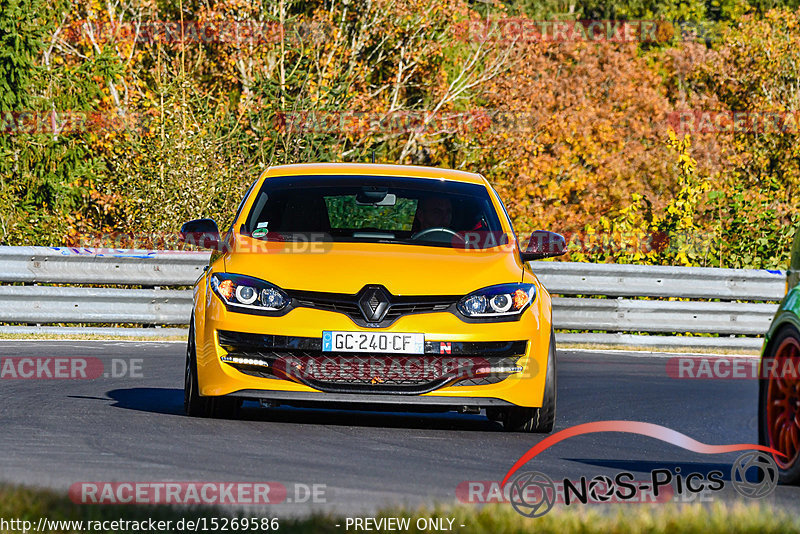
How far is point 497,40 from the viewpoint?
121 ft

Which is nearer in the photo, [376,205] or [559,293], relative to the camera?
[376,205]

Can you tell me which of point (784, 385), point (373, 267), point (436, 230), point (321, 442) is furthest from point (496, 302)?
point (784, 385)

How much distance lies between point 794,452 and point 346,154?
25.5m

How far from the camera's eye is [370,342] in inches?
307

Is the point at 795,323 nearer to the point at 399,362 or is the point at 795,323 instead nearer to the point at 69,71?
the point at 399,362

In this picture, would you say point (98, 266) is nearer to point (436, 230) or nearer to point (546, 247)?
point (436, 230)

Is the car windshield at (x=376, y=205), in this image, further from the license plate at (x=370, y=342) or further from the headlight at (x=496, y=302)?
the license plate at (x=370, y=342)

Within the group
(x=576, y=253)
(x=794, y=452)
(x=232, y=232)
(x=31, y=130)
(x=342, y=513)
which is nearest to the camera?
(x=342, y=513)

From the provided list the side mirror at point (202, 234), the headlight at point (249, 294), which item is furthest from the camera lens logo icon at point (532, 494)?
the side mirror at point (202, 234)

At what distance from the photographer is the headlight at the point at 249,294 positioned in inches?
312

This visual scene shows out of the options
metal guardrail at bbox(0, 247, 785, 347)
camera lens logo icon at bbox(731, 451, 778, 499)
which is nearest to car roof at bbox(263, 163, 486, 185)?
camera lens logo icon at bbox(731, 451, 778, 499)

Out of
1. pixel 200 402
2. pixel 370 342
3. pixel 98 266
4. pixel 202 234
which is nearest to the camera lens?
pixel 370 342

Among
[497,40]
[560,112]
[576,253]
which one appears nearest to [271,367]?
[576,253]

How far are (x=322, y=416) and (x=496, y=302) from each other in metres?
1.60
